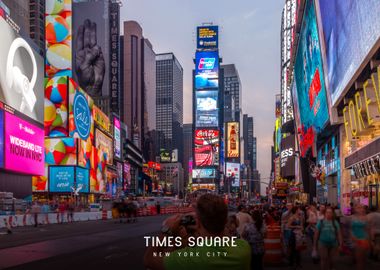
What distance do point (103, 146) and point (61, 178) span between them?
Answer: 2205 cm

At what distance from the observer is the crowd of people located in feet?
11.4

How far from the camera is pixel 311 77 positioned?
A: 48.7m

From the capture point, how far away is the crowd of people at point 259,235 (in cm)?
349

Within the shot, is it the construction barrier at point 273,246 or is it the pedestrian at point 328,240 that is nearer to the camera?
the pedestrian at point 328,240

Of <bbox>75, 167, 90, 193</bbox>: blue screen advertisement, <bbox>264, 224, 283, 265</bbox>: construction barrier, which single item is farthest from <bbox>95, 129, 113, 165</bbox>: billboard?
<bbox>264, 224, 283, 265</bbox>: construction barrier

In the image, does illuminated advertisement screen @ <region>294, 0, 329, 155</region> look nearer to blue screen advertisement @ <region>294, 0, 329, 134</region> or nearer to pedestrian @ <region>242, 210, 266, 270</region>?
blue screen advertisement @ <region>294, 0, 329, 134</region>

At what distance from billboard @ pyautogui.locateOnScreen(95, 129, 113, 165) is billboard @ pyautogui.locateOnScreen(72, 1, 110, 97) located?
63.9 feet

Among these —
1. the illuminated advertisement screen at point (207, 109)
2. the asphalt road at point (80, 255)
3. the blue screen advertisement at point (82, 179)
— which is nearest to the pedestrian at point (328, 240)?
the asphalt road at point (80, 255)

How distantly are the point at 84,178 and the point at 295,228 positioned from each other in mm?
69158

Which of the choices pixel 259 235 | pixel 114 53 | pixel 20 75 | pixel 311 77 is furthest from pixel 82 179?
pixel 259 235

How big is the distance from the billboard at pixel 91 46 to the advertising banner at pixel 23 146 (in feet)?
200

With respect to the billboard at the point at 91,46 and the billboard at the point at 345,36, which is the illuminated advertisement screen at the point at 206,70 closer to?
the billboard at the point at 91,46

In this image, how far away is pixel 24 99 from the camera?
53.8 metres

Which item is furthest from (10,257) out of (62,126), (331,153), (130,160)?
(130,160)
